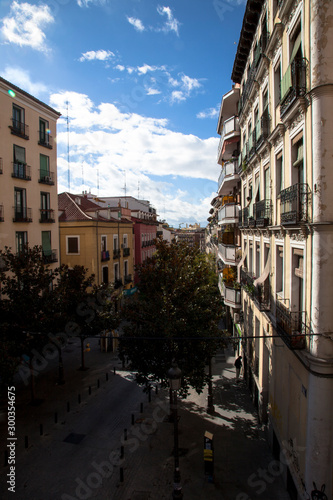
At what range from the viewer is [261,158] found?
1429 centimetres

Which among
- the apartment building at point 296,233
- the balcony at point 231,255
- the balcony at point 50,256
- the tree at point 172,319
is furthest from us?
the balcony at point 50,256

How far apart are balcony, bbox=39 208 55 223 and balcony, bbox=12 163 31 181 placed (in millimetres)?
2777

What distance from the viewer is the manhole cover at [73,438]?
13195mm

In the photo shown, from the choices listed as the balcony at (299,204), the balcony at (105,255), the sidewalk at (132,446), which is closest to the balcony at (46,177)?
the balcony at (105,255)

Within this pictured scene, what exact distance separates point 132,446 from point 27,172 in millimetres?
18274

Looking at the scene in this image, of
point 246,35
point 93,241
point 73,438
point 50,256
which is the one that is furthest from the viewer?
point 93,241

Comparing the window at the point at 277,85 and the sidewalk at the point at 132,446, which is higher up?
the window at the point at 277,85

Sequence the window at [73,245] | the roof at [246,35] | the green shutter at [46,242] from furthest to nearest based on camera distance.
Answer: the window at [73,245] < the green shutter at [46,242] < the roof at [246,35]

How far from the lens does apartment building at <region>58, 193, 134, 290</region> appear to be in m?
30.0

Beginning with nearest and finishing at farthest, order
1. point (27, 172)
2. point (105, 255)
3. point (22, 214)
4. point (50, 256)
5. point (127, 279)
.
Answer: point (22, 214) → point (27, 172) → point (50, 256) → point (105, 255) → point (127, 279)

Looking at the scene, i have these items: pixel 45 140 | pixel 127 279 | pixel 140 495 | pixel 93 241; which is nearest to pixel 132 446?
pixel 140 495

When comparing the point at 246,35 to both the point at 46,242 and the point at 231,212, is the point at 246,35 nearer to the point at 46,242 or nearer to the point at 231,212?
the point at 231,212

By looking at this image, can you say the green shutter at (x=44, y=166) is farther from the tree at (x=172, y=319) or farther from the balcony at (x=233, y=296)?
the balcony at (x=233, y=296)

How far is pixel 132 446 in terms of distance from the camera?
506 inches
